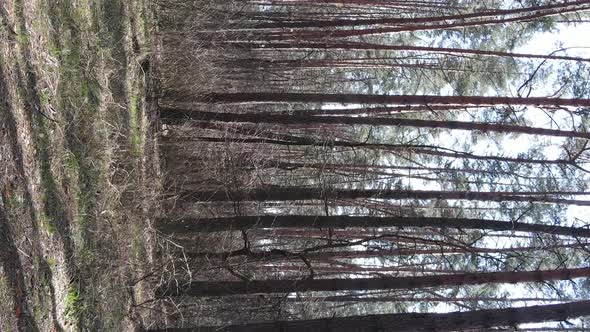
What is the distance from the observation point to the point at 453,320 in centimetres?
609

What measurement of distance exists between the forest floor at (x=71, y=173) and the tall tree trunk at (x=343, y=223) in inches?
28.8

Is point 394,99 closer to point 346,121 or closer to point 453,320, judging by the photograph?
point 346,121

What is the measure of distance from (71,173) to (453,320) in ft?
14.0

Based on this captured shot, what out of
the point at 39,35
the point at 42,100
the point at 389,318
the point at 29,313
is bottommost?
the point at 389,318

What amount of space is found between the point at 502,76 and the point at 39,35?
1072 cm

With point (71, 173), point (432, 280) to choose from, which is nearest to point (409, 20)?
point (432, 280)

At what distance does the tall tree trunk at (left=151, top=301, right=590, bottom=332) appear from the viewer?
19.8 ft

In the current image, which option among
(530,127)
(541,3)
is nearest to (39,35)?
(530,127)

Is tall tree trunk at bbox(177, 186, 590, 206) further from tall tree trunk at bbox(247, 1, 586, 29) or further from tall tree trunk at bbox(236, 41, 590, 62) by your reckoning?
tall tree trunk at bbox(247, 1, 586, 29)

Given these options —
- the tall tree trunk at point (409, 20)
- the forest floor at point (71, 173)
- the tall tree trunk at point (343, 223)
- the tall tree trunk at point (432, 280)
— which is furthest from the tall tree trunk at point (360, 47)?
the forest floor at point (71, 173)

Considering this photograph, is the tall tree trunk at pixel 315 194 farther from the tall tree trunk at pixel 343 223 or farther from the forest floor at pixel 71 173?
the forest floor at pixel 71 173

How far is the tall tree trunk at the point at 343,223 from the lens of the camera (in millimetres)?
8016

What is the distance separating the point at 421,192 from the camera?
9.91 m

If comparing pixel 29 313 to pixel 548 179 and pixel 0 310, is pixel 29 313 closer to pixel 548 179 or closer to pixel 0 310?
pixel 0 310
